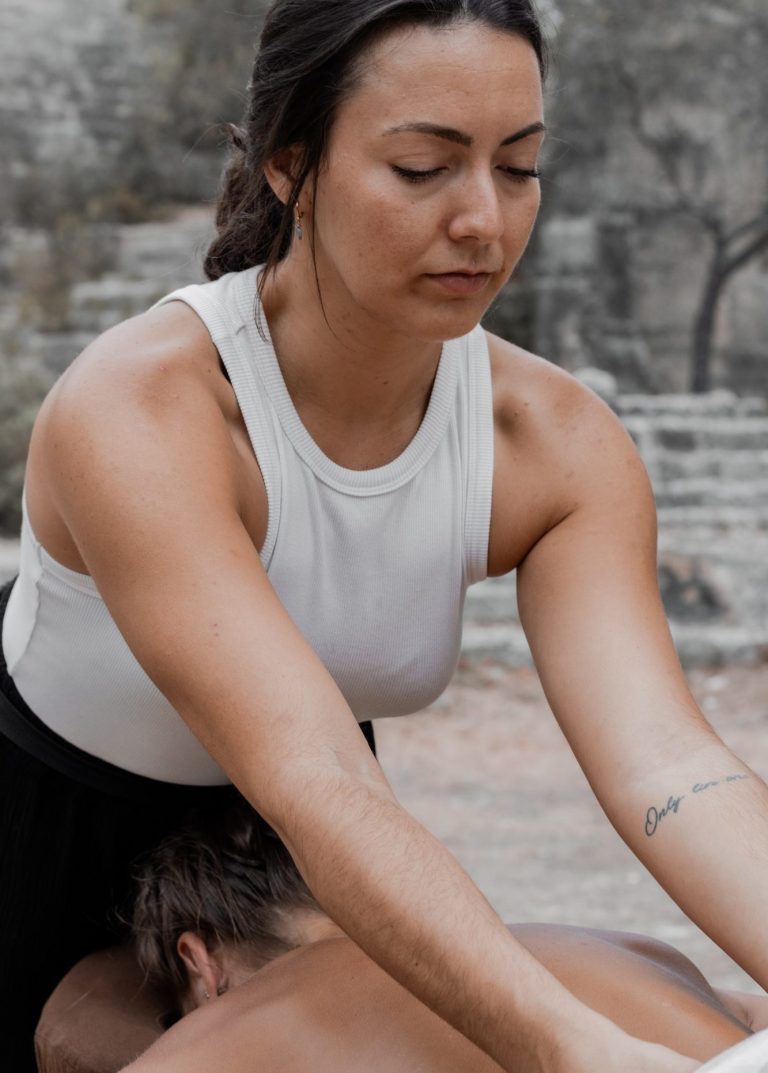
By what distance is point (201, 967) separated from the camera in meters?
1.92

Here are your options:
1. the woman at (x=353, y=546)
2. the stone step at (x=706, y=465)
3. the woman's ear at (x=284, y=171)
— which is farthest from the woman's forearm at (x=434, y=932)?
the stone step at (x=706, y=465)

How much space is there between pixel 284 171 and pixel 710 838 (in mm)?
802

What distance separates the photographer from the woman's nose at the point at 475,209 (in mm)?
1517

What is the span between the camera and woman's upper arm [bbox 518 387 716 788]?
5.51 ft

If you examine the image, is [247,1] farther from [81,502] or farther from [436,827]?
[81,502]

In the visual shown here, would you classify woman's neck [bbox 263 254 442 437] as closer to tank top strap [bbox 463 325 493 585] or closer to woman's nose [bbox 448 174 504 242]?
tank top strap [bbox 463 325 493 585]

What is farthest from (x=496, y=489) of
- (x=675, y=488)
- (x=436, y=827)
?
(x=675, y=488)

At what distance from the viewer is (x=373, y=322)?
168 centimetres

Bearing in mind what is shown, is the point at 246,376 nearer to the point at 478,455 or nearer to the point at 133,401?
the point at 133,401

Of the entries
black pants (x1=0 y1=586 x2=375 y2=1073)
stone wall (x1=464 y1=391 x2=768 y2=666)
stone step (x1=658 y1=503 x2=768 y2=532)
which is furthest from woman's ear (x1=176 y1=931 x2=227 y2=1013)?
stone step (x1=658 y1=503 x2=768 y2=532)

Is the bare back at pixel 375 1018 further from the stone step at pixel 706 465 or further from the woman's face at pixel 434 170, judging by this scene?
the stone step at pixel 706 465

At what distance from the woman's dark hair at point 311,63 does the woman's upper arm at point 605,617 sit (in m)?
0.43

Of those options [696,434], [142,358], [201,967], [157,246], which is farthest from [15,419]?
[142,358]

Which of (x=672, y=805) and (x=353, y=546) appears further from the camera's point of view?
(x=353, y=546)
